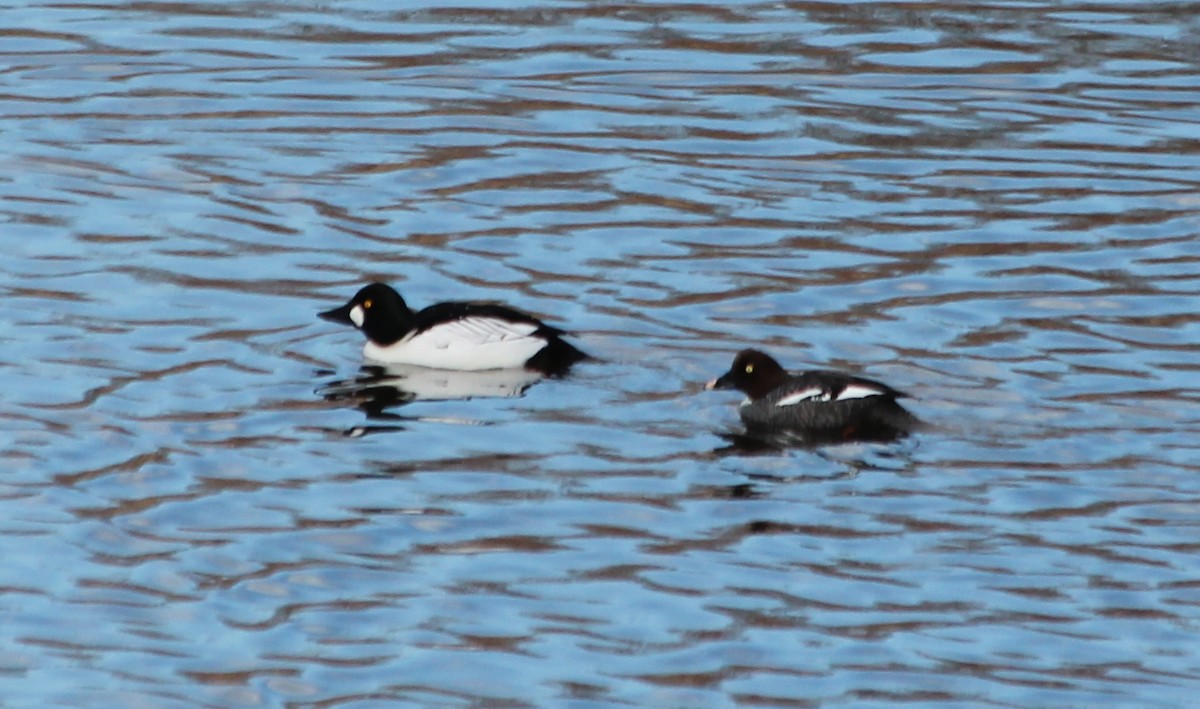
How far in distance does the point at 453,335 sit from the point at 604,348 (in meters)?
0.82

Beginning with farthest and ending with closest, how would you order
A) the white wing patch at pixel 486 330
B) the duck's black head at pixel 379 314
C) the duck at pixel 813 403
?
the duck's black head at pixel 379 314
the white wing patch at pixel 486 330
the duck at pixel 813 403

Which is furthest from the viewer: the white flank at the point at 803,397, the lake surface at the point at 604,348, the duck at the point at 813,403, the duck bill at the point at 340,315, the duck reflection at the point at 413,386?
the duck bill at the point at 340,315

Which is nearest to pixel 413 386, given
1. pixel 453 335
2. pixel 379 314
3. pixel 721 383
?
pixel 453 335

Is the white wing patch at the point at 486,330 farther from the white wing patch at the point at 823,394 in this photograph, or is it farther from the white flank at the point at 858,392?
the white flank at the point at 858,392

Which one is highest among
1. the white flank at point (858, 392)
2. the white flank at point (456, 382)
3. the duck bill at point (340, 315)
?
the duck bill at point (340, 315)

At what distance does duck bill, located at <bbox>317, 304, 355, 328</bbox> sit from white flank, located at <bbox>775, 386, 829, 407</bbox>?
8.70 feet

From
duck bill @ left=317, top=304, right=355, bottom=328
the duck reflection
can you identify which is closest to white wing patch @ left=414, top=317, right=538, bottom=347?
the duck reflection

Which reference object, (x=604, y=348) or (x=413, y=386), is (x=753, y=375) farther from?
(x=413, y=386)

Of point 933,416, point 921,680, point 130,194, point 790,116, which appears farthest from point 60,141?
point 921,680

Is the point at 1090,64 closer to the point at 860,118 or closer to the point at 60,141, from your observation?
the point at 860,118

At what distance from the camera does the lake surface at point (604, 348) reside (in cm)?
1030

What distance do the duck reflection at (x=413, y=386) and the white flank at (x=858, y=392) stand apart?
1.92 meters

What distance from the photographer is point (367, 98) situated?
63.5ft

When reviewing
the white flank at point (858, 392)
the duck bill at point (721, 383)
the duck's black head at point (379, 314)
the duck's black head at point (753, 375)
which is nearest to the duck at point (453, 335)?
the duck's black head at point (379, 314)
